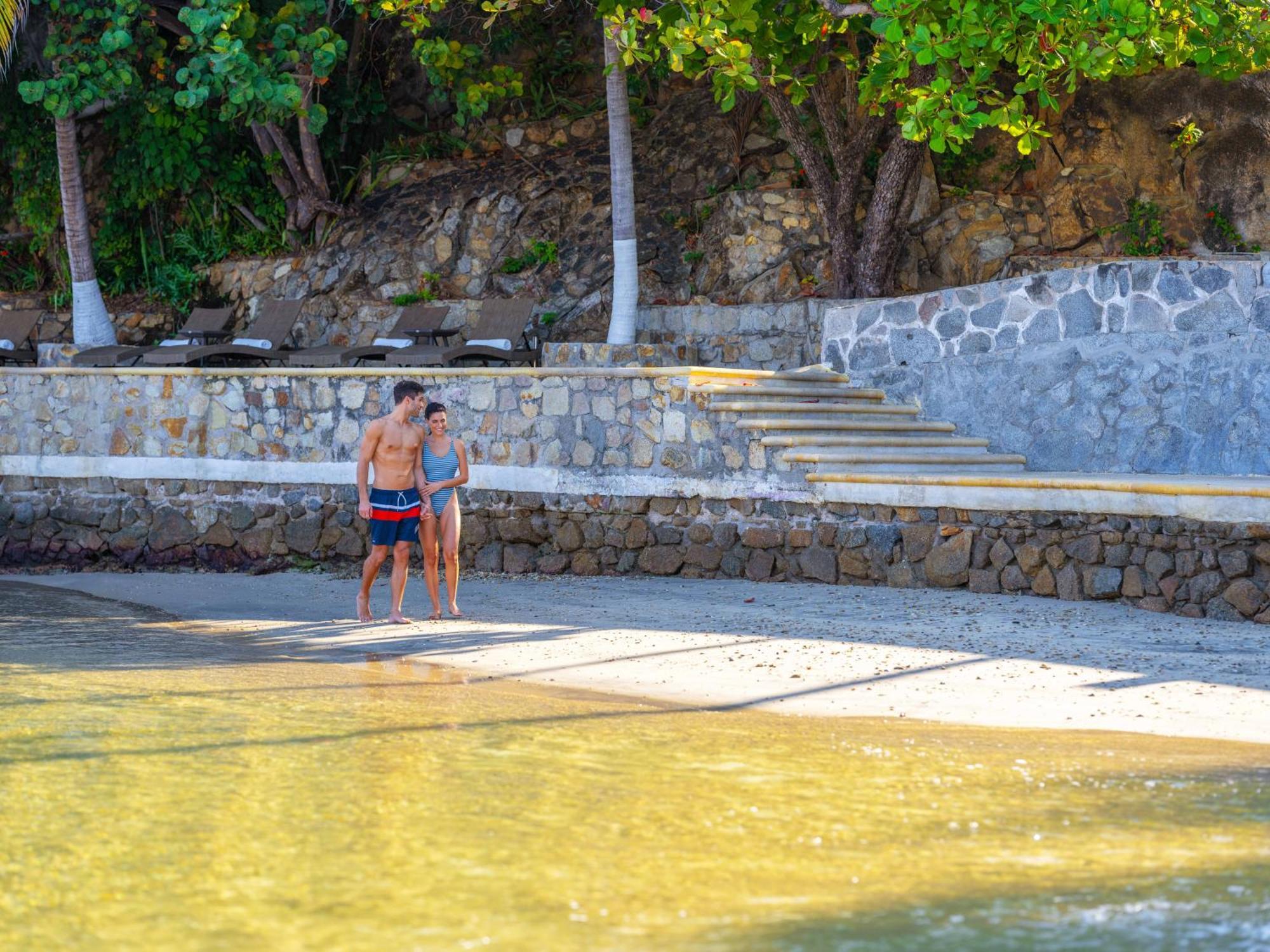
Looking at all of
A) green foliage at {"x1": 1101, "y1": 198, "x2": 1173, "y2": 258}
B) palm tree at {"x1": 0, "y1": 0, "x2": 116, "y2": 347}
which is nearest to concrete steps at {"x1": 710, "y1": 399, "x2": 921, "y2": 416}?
green foliage at {"x1": 1101, "y1": 198, "x2": 1173, "y2": 258}

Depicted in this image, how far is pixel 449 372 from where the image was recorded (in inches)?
522

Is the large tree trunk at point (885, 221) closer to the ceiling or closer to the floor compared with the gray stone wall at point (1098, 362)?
closer to the ceiling

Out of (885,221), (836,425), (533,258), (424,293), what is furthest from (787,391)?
(424,293)

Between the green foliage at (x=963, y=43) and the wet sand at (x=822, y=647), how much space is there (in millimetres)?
4104

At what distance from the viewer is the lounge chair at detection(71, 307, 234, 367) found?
1659 cm

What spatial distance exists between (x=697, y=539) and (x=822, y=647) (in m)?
3.13

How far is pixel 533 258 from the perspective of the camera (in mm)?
18438

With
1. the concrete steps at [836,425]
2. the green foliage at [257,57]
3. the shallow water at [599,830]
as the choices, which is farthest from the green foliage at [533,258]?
the shallow water at [599,830]

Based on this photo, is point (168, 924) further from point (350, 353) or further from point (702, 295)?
point (702, 295)

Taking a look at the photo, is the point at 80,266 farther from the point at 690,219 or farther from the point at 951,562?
the point at 951,562

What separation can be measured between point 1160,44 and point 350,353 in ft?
27.0

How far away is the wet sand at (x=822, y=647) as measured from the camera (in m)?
7.62

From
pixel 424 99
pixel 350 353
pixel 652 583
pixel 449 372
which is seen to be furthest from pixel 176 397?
pixel 424 99

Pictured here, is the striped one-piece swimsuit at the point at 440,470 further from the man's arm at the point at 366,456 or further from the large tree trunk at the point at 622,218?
the large tree trunk at the point at 622,218
